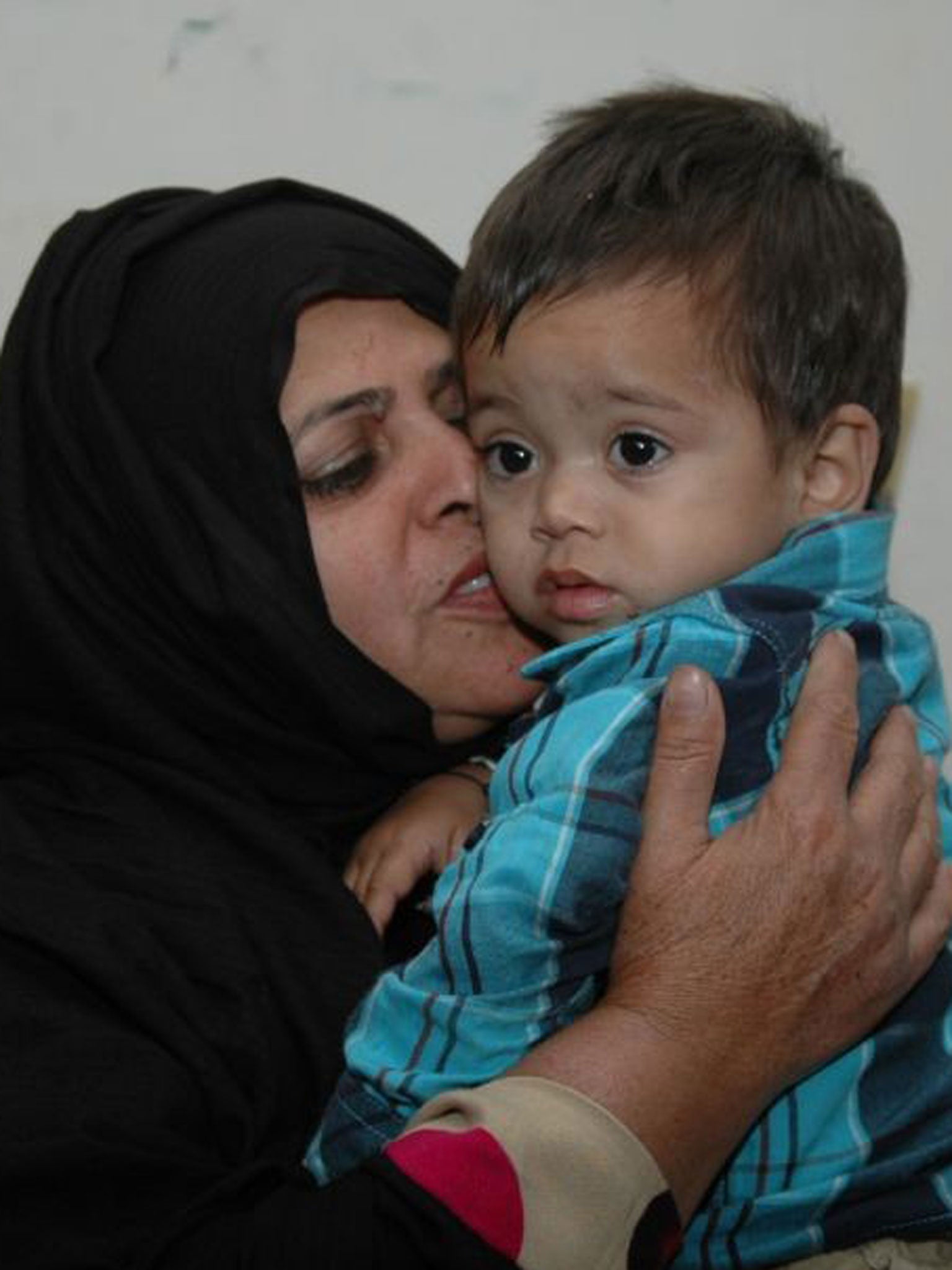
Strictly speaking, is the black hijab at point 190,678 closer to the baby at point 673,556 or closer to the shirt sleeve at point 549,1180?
the baby at point 673,556

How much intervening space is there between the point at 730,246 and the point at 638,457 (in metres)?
0.20

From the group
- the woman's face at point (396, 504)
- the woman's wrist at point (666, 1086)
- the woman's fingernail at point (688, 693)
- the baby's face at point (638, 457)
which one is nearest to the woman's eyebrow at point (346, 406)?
the woman's face at point (396, 504)

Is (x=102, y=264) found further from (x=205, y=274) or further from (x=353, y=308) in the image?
(x=353, y=308)

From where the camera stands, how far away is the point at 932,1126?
1.46 metres

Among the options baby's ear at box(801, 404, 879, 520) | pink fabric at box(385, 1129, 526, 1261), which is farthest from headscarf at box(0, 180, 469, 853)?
pink fabric at box(385, 1129, 526, 1261)

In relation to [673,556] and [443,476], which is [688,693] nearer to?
[673,556]

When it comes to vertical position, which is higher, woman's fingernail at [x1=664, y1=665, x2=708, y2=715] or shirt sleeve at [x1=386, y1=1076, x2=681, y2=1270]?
woman's fingernail at [x1=664, y1=665, x2=708, y2=715]

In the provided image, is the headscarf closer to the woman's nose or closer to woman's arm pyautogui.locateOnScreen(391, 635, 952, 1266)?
the woman's nose

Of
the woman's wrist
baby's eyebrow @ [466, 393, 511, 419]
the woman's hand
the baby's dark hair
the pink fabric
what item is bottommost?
the pink fabric

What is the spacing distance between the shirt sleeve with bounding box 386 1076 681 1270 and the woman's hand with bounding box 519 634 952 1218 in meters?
0.03

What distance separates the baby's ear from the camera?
Result: 1.60m

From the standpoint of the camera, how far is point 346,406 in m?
1.85

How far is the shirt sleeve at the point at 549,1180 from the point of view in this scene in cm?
133

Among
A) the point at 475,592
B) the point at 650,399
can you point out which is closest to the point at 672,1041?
the point at 650,399
